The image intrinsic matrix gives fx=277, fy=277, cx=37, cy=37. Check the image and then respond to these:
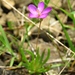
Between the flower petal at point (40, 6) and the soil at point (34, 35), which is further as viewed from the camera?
the soil at point (34, 35)

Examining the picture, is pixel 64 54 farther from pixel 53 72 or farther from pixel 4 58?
pixel 4 58

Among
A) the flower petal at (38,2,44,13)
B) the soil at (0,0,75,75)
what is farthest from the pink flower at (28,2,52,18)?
the soil at (0,0,75,75)

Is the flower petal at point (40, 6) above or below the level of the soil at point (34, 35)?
above

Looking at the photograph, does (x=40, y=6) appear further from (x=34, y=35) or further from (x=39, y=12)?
(x=34, y=35)

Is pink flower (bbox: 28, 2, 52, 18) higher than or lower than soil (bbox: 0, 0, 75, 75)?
higher

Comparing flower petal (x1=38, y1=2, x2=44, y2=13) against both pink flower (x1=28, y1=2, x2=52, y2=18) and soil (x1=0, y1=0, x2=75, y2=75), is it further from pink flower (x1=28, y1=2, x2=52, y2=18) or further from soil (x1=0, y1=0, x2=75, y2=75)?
soil (x1=0, y1=0, x2=75, y2=75)

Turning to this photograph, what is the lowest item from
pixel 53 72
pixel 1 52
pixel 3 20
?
pixel 53 72

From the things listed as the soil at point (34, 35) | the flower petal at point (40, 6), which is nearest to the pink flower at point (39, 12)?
the flower petal at point (40, 6)

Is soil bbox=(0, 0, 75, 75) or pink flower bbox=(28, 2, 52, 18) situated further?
soil bbox=(0, 0, 75, 75)

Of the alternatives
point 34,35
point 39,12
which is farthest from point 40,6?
point 34,35

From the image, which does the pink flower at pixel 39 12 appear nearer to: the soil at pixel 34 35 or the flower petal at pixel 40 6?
the flower petal at pixel 40 6

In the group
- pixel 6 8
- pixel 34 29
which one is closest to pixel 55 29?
pixel 34 29
